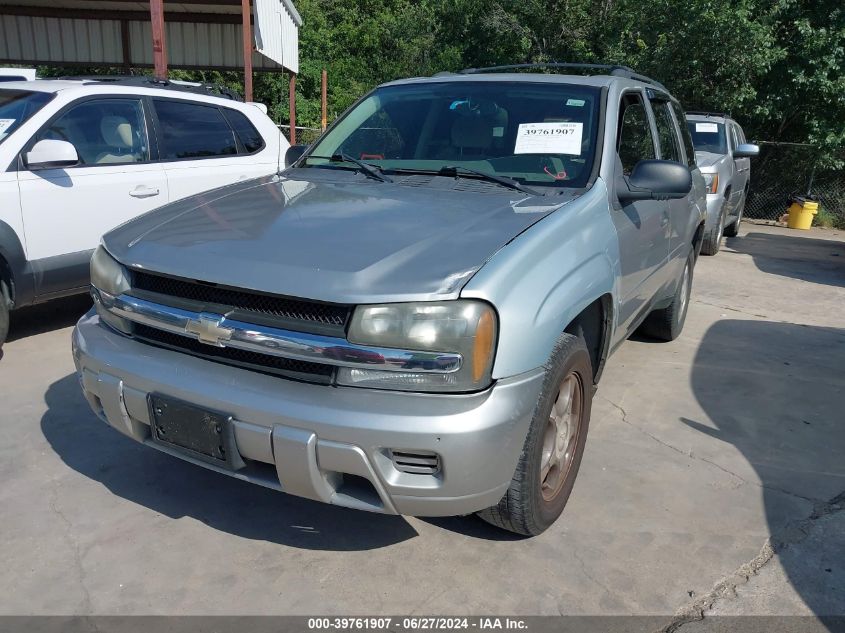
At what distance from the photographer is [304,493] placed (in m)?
2.42

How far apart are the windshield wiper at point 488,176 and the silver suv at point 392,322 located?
0.01 m

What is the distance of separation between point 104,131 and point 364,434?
4.17 meters

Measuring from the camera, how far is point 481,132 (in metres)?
3.65

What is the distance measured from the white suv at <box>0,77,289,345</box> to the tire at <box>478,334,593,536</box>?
359cm

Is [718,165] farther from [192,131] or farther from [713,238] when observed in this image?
[192,131]

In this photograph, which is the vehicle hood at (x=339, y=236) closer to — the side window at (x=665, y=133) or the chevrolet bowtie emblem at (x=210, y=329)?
the chevrolet bowtie emblem at (x=210, y=329)

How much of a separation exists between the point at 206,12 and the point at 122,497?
14.2 m

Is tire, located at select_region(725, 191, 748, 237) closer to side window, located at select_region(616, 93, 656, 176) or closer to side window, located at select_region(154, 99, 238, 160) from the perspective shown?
side window, located at select_region(616, 93, 656, 176)

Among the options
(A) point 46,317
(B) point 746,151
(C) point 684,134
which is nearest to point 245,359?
(C) point 684,134


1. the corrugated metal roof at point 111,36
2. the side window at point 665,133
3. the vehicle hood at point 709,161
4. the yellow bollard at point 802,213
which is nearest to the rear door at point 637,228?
the side window at point 665,133

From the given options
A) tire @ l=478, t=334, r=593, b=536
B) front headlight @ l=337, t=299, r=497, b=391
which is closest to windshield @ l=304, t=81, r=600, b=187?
tire @ l=478, t=334, r=593, b=536

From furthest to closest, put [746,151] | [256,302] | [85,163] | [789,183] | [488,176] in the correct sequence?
[789,183], [746,151], [85,163], [488,176], [256,302]

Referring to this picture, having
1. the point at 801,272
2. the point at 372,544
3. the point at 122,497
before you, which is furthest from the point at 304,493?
the point at 801,272

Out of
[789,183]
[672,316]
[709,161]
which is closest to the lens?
[672,316]
